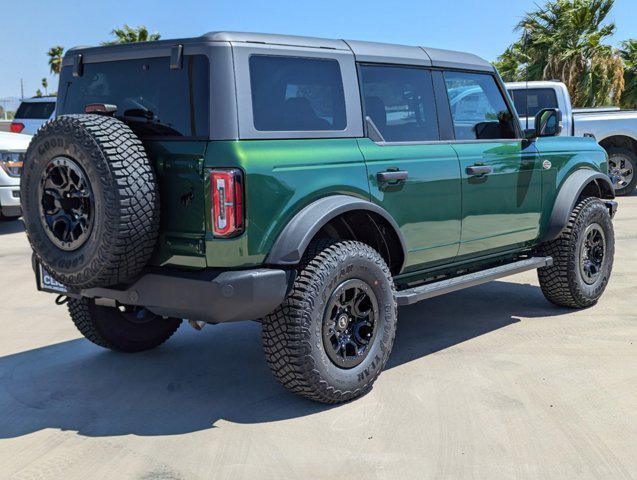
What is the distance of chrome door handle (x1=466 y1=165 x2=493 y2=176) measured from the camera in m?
4.80

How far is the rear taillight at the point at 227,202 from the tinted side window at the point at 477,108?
77.8 inches

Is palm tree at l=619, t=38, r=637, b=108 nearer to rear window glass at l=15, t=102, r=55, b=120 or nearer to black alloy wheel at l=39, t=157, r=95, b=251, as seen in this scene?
rear window glass at l=15, t=102, r=55, b=120

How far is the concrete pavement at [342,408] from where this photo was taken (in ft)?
10.6

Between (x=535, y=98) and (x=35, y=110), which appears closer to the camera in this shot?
(x=535, y=98)

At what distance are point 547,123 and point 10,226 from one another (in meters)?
8.74

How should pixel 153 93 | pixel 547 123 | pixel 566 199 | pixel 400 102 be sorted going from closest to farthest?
pixel 153 93, pixel 400 102, pixel 547 123, pixel 566 199

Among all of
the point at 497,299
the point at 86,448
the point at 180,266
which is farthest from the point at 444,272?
the point at 86,448

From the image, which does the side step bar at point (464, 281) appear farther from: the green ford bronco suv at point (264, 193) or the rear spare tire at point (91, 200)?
the rear spare tire at point (91, 200)

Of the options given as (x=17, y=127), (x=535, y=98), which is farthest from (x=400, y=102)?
(x=17, y=127)

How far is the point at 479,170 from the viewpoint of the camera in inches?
191

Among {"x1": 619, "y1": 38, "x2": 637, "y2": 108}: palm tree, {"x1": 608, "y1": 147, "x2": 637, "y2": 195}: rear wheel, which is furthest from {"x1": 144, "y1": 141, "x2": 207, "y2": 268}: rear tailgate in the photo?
{"x1": 619, "y1": 38, "x2": 637, "y2": 108}: palm tree

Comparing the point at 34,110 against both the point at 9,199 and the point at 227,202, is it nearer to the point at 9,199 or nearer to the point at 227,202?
the point at 9,199

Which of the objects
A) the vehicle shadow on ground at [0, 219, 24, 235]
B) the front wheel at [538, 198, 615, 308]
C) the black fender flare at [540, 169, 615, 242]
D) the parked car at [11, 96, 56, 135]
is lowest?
the vehicle shadow on ground at [0, 219, 24, 235]

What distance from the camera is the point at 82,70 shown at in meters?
4.27
